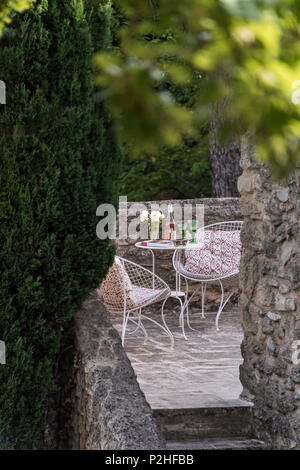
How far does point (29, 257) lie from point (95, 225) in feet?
1.30

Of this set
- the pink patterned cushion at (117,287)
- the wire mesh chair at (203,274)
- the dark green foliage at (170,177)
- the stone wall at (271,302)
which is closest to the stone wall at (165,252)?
the wire mesh chair at (203,274)

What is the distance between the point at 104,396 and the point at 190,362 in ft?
7.93

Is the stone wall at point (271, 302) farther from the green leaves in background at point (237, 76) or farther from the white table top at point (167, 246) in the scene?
the green leaves in background at point (237, 76)

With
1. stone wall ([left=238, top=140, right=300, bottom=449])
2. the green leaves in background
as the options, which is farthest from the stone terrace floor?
the green leaves in background

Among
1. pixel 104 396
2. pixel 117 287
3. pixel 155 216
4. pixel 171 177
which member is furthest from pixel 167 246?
pixel 171 177

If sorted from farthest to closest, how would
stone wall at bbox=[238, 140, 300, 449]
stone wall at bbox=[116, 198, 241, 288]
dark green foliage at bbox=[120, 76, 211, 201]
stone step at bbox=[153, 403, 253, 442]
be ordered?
dark green foliage at bbox=[120, 76, 211, 201] < stone wall at bbox=[116, 198, 241, 288] < stone step at bbox=[153, 403, 253, 442] < stone wall at bbox=[238, 140, 300, 449]

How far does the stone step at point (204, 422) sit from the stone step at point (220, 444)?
50 mm

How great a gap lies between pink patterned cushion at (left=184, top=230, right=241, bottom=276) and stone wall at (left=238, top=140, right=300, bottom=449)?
8.78 feet

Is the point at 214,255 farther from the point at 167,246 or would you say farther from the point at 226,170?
the point at 226,170

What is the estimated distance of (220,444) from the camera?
13.4ft

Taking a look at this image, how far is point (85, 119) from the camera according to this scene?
11.8 feet

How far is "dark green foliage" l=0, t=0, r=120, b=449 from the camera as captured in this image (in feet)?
11.3

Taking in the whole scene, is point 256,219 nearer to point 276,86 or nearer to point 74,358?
point 74,358

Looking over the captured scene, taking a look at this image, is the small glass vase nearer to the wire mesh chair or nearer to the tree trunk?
the wire mesh chair
